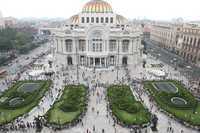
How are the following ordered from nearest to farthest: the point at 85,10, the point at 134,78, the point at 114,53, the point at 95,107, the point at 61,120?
1. the point at 61,120
2. the point at 95,107
3. the point at 134,78
4. the point at 114,53
5. the point at 85,10


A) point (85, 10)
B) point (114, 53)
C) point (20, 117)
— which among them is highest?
point (85, 10)

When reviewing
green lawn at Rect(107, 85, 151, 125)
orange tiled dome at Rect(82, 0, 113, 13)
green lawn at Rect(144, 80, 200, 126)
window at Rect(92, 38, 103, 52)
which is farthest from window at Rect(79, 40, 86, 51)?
green lawn at Rect(144, 80, 200, 126)

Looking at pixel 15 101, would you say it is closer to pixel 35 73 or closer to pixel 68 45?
pixel 35 73

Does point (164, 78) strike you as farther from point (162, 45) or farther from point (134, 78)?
point (162, 45)

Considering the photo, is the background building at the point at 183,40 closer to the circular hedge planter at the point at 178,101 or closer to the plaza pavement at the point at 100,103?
the plaza pavement at the point at 100,103

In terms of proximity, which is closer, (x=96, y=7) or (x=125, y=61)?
(x=125, y=61)

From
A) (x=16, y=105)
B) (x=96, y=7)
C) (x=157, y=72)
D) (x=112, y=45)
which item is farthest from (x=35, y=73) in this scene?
(x=157, y=72)

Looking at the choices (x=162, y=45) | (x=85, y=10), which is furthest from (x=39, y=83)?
(x=162, y=45)
